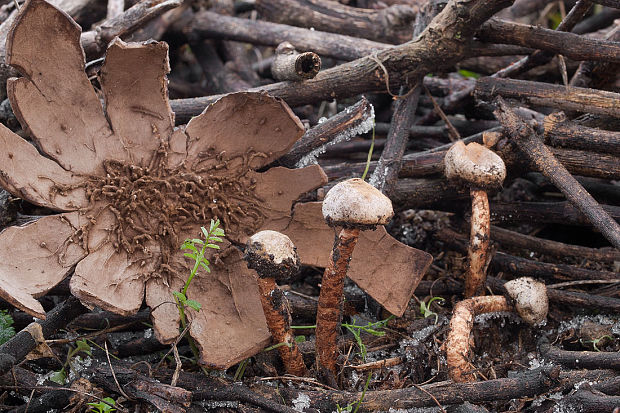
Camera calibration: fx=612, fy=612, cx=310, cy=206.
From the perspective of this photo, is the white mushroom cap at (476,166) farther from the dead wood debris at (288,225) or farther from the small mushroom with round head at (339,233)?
the small mushroom with round head at (339,233)

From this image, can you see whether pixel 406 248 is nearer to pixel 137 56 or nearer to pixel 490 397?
pixel 490 397

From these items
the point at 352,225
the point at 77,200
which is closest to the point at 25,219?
the point at 77,200

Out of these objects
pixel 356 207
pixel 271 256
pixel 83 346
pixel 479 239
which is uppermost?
pixel 356 207

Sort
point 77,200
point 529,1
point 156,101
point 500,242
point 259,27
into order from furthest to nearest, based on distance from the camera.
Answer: point 529,1, point 259,27, point 500,242, point 156,101, point 77,200

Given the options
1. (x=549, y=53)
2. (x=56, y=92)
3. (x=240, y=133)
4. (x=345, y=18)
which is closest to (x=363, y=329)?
(x=240, y=133)

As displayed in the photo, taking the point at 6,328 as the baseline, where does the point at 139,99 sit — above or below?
above

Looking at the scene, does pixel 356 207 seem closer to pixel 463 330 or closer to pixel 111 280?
pixel 463 330
